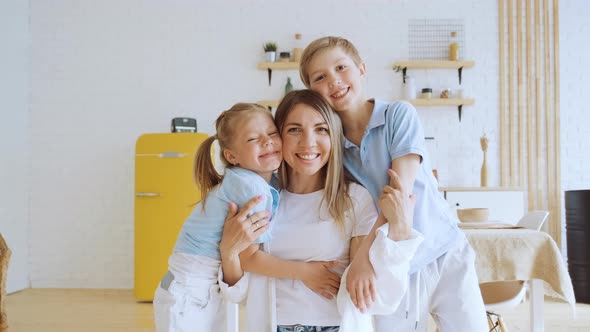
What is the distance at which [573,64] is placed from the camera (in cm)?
469

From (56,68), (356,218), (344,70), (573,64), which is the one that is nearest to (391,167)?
(356,218)

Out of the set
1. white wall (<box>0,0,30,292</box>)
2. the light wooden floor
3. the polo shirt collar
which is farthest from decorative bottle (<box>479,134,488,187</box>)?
white wall (<box>0,0,30,292</box>)

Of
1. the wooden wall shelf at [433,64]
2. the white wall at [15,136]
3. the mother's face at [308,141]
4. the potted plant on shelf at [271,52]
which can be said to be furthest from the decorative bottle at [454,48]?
the white wall at [15,136]

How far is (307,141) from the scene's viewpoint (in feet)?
4.62

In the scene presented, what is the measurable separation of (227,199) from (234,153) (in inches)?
6.4

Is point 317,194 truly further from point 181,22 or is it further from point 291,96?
point 181,22

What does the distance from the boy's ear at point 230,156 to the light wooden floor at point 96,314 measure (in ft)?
6.81

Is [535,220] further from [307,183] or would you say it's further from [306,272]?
[306,272]

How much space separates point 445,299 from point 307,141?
2.08 feet

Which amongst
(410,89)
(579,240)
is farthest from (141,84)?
(579,240)

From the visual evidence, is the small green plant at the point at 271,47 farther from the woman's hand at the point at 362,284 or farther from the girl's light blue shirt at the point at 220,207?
the woman's hand at the point at 362,284

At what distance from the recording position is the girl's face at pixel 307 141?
1412 millimetres

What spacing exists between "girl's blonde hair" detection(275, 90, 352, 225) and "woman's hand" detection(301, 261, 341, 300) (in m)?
0.14

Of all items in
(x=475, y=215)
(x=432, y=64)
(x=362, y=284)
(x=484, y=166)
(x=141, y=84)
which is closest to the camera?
(x=362, y=284)
